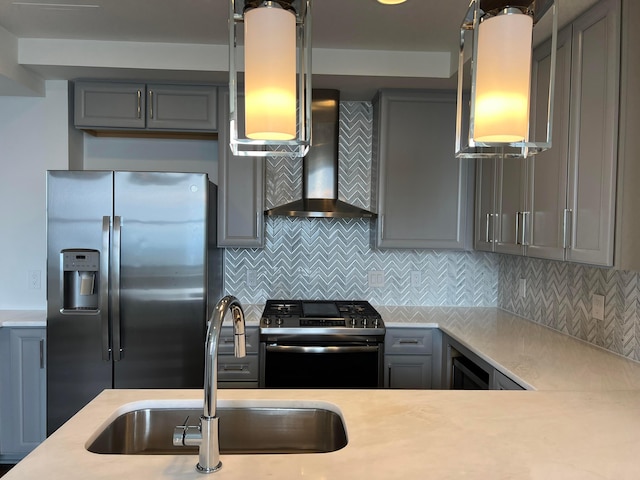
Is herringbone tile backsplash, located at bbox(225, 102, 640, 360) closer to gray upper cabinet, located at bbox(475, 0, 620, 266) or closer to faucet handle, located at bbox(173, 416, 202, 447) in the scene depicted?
gray upper cabinet, located at bbox(475, 0, 620, 266)

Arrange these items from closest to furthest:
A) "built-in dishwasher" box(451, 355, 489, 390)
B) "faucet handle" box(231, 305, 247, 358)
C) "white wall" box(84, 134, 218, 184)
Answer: "faucet handle" box(231, 305, 247, 358) < "built-in dishwasher" box(451, 355, 489, 390) < "white wall" box(84, 134, 218, 184)

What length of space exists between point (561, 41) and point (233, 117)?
1.83 m

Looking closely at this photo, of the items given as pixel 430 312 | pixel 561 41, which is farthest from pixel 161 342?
pixel 561 41

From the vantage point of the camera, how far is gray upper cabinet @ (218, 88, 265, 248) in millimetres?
3037

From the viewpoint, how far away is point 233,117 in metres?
0.89

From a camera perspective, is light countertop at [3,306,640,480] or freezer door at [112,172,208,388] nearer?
light countertop at [3,306,640,480]

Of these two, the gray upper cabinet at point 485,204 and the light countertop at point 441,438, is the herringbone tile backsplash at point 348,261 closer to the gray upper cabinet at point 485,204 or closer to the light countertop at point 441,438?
the gray upper cabinet at point 485,204

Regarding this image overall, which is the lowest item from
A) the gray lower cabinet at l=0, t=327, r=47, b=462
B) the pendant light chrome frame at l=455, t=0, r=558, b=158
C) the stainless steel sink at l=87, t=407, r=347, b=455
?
the gray lower cabinet at l=0, t=327, r=47, b=462

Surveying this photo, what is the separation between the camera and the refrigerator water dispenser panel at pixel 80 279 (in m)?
2.55

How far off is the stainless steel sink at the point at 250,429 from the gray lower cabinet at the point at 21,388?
Result: 1722 millimetres

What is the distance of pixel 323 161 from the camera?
10.3 feet

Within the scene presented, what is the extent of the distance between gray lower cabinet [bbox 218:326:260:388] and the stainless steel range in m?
0.05

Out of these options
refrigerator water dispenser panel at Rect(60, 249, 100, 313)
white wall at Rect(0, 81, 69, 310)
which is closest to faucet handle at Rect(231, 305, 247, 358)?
refrigerator water dispenser panel at Rect(60, 249, 100, 313)

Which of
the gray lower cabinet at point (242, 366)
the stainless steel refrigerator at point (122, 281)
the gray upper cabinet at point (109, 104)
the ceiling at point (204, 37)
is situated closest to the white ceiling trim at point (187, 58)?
the ceiling at point (204, 37)
